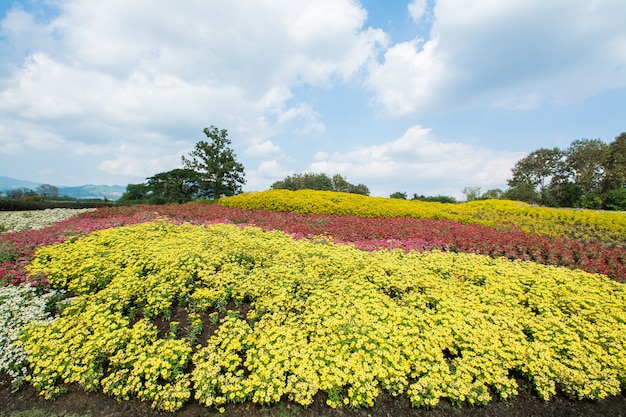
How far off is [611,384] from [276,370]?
3.88 metres

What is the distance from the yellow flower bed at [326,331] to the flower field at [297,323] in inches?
1.0

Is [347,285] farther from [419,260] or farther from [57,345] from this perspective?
[57,345]

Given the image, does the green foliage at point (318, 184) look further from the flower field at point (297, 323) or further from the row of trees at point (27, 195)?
the flower field at point (297, 323)

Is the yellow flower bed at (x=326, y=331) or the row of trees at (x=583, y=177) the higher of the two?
the row of trees at (x=583, y=177)

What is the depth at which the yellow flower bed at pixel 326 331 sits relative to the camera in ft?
11.8

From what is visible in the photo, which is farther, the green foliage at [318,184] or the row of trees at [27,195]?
the green foliage at [318,184]

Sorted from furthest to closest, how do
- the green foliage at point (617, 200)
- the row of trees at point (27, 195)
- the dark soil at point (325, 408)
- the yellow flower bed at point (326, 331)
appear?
the green foliage at point (617, 200)
the row of trees at point (27, 195)
the yellow flower bed at point (326, 331)
the dark soil at point (325, 408)

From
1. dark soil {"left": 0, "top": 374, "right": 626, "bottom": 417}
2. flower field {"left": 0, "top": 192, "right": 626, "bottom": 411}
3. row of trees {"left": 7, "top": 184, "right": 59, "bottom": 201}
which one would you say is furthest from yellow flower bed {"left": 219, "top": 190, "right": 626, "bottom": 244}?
row of trees {"left": 7, "top": 184, "right": 59, "bottom": 201}

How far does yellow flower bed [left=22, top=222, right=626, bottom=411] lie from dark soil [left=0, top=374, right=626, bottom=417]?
0.12 m

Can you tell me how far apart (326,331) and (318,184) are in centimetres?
4295

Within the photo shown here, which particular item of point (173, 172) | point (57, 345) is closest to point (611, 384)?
point (57, 345)

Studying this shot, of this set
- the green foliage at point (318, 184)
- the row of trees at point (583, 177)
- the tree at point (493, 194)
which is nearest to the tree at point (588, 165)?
the row of trees at point (583, 177)

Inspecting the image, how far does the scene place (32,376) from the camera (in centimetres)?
411

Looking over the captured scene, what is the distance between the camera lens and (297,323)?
433cm
